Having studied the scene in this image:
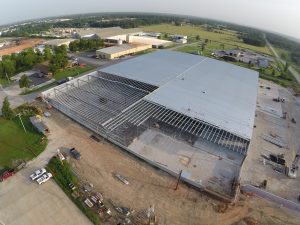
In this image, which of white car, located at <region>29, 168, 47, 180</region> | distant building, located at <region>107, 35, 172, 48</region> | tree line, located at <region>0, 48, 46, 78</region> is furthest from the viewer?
distant building, located at <region>107, 35, 172, 48</region>

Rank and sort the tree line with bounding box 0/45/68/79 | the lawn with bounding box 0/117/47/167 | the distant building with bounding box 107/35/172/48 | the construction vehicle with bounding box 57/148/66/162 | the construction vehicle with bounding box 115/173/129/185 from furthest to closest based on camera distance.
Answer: the distant building with bounding box 107/35/172/48 < the tree line with bounding box 0/45/68/79 < the lawn with bounding box 0/117/47/167 < the construction vehicle with bounding box 57/148/66/162 < the construction vehicle with bounding box 115/173/129/185

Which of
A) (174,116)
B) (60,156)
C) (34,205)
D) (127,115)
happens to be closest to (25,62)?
(127,115)

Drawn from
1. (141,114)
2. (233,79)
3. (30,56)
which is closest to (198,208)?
(141,114)

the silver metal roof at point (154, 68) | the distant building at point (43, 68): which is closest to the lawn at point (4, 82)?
the distant building at point (43, 68)

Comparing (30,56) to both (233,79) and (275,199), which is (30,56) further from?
(275,199)

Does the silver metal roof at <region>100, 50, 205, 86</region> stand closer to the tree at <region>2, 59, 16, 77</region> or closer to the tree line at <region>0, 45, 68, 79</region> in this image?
the tree line at <region>0, 45, 68, 79</region>

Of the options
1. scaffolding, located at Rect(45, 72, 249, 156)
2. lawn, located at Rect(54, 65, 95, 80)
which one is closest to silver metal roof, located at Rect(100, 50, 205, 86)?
scaffolding, located at Rect(45, 72, 249, 156)
